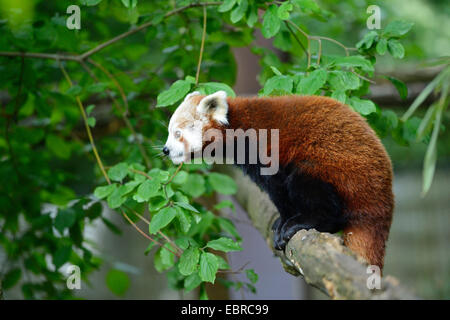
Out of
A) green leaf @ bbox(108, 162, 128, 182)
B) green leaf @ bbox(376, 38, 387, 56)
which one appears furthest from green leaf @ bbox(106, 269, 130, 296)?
green leaf @ bbox(376, 38, 387, 56)

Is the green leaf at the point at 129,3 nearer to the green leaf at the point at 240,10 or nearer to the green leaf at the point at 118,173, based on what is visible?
the green leaf at the point at 240,10

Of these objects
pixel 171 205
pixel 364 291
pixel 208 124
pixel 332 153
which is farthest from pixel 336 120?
pixel 364 291

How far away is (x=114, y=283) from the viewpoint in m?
3.48

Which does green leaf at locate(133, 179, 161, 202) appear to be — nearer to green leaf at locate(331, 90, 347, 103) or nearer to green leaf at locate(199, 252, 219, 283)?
green leaf at locate(199, 252, 219, 283)

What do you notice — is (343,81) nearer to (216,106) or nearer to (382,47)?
(382,47)

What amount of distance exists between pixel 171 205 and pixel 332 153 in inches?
29.4

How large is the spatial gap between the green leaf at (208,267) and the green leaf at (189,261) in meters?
0.03

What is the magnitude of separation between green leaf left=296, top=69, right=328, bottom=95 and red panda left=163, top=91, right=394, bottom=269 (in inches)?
1.7

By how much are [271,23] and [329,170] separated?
80 centimetres

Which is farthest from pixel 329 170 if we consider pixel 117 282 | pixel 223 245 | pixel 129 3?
pixel 117 282

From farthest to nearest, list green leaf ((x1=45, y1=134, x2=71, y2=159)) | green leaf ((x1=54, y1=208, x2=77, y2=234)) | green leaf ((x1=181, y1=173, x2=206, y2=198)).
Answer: green leaf ((x1=45, y1=134, x2=71, y2=159)) → green leaf ((x1=181, y1=173, x2=206, y2=198)) → green leaf ((x1=54, y1=208, x2=77, y2=234))

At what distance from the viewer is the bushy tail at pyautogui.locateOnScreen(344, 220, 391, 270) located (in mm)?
Result: 2076

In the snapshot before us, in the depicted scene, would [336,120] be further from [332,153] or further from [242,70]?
[242,70]

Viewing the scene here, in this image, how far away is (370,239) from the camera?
2.10 m
